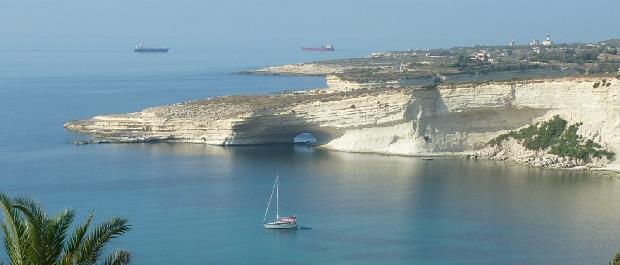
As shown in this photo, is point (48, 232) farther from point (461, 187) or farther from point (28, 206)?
point (461, 187)

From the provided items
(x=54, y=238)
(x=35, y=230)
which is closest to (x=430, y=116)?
(x=54, y=238)

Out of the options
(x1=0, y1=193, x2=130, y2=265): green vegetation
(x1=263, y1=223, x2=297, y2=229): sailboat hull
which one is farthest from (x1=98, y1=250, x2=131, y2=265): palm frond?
(x1=263, y1=223, x2=297, y2=229): sailboat hull

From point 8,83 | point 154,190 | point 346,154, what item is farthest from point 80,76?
point 154,190

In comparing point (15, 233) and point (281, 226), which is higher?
point (15, 233)

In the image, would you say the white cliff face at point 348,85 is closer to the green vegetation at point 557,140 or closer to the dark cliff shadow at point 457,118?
the dark cliff shadow at point 457,118

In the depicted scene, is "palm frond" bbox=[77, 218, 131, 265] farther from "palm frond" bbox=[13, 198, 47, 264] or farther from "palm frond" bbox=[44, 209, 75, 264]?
"palm frond" bbox=[13, 198, 47, 264]

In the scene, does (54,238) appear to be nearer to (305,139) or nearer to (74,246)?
(74,246)

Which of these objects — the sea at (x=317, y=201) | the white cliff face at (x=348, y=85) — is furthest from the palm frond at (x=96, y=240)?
the white cliff face at (x=348, y=85)
